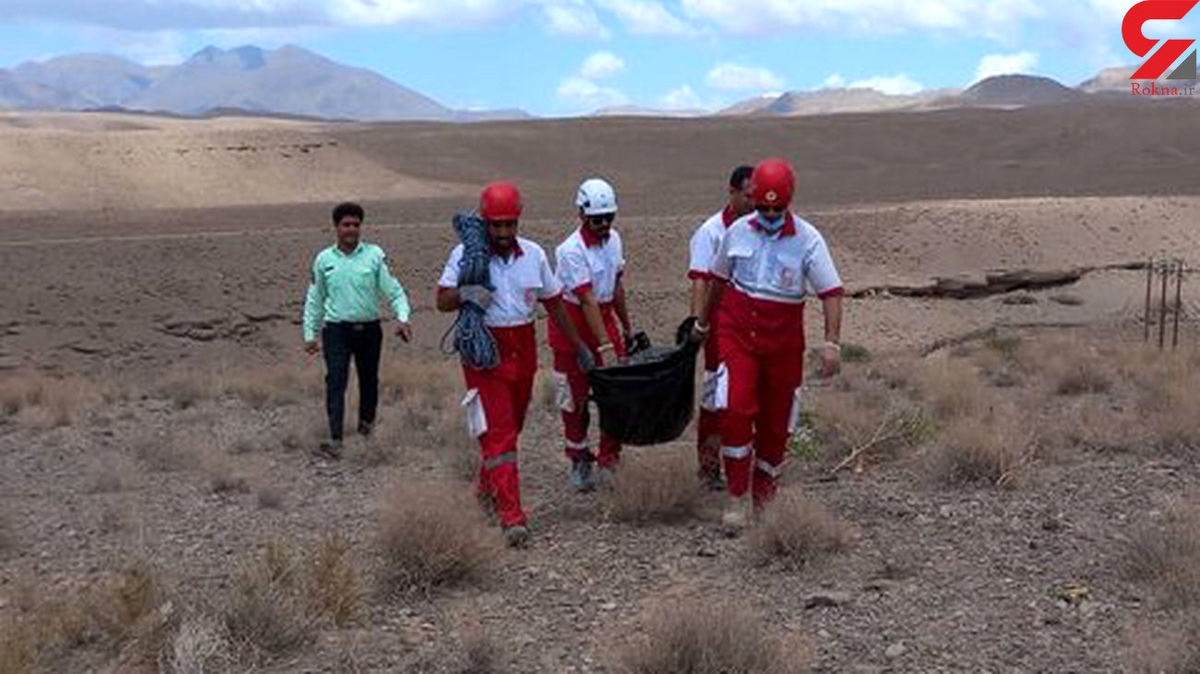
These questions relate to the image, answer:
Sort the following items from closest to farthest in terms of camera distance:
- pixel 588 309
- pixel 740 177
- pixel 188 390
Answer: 1. pixel 588 309
2. pixel 740 177
3. pixel 188 390

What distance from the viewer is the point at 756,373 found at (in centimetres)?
784

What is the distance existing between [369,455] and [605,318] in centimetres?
258

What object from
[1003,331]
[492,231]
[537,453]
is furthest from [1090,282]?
[492,231]

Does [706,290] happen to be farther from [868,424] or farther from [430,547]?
[868,424]

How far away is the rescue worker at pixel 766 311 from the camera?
7770mm

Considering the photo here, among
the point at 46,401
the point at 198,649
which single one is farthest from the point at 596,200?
the point at 46,401

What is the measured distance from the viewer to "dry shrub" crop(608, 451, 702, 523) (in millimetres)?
8266

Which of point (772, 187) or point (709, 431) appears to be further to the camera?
point (709, 431)

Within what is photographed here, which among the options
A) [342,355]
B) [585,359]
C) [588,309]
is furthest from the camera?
[342,355]

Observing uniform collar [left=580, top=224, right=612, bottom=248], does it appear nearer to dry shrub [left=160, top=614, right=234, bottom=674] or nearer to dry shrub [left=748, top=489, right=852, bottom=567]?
dry shrub [left=748, top=489, right=852, bottom=567]

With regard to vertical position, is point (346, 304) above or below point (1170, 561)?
above

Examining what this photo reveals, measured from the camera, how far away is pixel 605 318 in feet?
29.7

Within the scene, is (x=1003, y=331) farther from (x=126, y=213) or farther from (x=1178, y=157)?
(x=1178, y=157)

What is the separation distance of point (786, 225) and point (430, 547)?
2.41 metres
